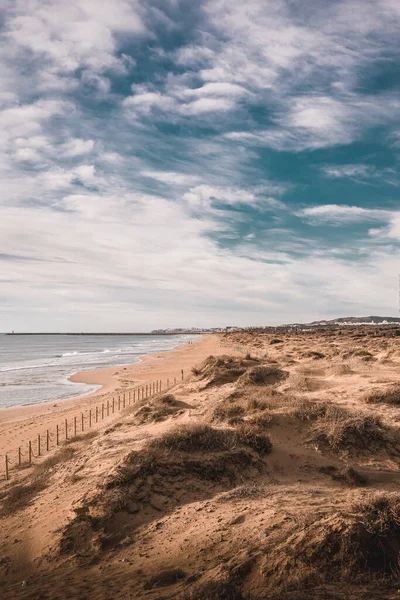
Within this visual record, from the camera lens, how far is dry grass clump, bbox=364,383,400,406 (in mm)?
16844

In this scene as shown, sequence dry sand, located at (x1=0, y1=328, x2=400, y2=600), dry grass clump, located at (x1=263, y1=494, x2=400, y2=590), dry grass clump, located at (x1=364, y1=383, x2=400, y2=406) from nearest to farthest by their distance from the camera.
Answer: dry grass clump, located at (x1=263, y1=494, x2=400, y2=590)
dry sand, located at (x1=0, y1=328, x2=400, y2=600)
dry grass clump, located at (x1=364, y1=383, x2=400, y2=406)

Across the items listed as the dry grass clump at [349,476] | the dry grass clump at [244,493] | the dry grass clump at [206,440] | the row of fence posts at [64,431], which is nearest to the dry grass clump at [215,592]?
the dry grass clump at [244,493]

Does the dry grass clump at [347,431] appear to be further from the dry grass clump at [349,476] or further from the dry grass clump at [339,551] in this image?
the dry grass clump at [339,551]

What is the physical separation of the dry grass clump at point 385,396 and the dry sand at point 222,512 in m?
0.39

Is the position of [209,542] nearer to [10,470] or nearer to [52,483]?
[52,483]

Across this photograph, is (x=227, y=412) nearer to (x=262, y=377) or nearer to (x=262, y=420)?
(x=262, y=420)

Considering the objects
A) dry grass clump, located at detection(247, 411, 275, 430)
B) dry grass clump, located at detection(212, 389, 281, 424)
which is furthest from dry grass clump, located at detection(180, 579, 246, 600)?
dry grass clump, located at detection(212, 389, 281, 424)

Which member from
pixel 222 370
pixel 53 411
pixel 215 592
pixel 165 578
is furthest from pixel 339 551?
pixel 53 411

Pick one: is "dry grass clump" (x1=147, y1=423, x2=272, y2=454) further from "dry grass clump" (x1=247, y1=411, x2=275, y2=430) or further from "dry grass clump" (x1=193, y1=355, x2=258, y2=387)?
"dry grass clump" (x1=193, y1=355, x2=258, y2=387)

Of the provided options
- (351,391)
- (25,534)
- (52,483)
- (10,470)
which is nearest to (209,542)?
(25,534)

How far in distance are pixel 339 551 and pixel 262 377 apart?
19951 mm

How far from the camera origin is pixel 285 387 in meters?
22.0

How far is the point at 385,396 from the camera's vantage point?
17.1 m

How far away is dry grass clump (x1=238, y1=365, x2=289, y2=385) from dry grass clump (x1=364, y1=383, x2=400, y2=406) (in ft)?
27.9
